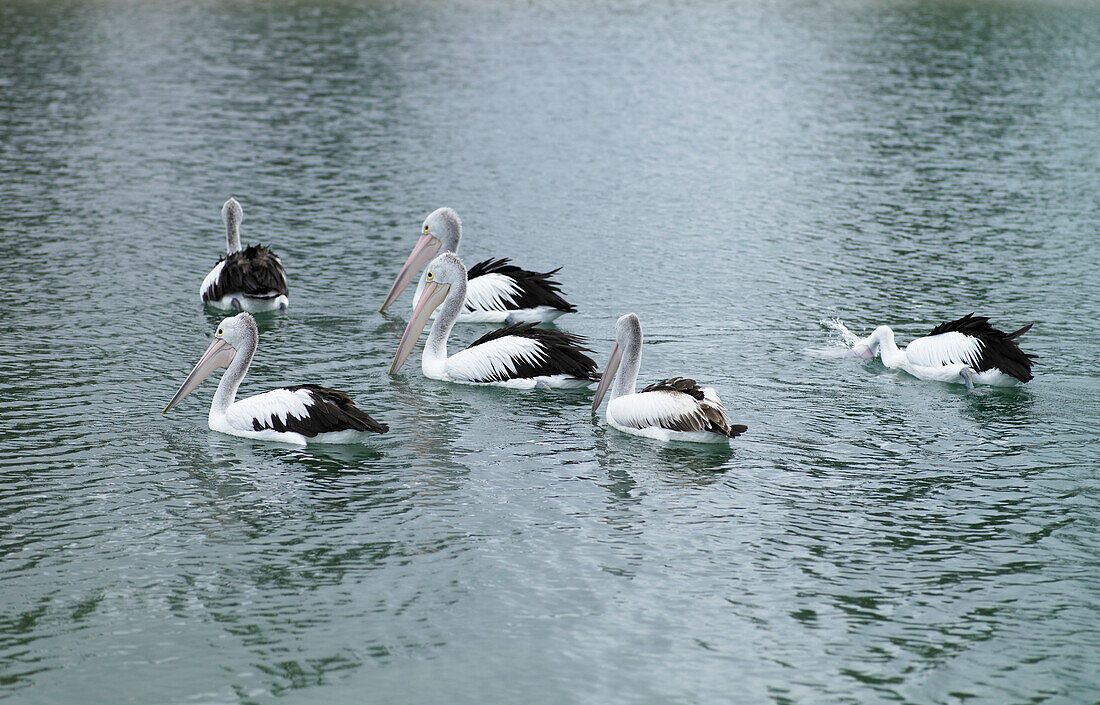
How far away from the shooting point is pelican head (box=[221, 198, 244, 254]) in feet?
42.4

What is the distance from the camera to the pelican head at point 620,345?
30.7 feet

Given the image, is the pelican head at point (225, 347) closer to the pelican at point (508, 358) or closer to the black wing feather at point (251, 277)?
the pelican at point (508, 358)

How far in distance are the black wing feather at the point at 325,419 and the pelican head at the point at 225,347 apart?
0.72 meters

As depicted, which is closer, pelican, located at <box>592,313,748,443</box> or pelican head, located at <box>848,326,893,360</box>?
pelican, located at <box>592,313,748,443</box>

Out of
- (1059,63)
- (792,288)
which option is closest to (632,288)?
(792,288)

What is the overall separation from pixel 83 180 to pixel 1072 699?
1471 cm

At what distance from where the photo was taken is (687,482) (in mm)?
8172

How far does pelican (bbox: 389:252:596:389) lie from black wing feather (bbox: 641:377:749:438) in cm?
131

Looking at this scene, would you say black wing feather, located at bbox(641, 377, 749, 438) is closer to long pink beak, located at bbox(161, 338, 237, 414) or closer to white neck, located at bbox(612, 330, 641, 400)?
white neck, located at bbox(612, 330, 641, 400)

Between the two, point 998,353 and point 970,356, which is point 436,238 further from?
point 998,353

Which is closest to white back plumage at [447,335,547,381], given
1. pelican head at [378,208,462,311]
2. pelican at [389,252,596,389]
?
pelican at [389,252,596,389]

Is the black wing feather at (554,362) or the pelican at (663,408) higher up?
the black wing feather at (554,362)

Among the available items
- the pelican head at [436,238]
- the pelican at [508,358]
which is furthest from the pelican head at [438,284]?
the pelican head at [436,238]

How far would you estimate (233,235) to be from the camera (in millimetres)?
13039
